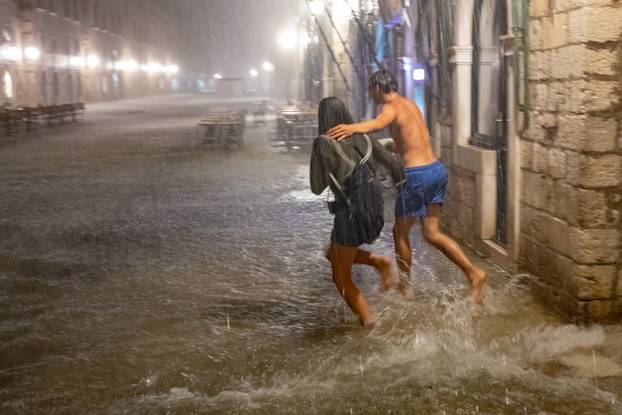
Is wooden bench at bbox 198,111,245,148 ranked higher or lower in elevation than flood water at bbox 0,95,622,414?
higher

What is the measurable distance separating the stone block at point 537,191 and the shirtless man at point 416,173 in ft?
2.41

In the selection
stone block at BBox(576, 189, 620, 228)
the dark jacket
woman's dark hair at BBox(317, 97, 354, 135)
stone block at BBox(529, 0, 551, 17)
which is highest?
stone block at BBox(529, 0, 551, 17)

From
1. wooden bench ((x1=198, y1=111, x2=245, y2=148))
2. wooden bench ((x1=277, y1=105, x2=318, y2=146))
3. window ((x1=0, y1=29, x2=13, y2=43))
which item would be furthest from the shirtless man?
window ((x1=0, y1=29, x2=13, y2=43))

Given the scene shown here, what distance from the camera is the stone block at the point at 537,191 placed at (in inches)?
217

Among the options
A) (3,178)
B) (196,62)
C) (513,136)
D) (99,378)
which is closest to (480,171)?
(513,136)

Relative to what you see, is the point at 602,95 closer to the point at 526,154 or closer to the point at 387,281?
the point at 526,154

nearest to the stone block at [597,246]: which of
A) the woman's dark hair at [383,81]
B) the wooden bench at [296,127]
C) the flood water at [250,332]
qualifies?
the flood water at [250,332]

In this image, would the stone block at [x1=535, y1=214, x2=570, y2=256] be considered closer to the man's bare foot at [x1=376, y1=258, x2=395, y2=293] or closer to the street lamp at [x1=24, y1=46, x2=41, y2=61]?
the man's bare foot at [x1=376, y1=258, x2=395, y2=293]

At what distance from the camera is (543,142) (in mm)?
5586

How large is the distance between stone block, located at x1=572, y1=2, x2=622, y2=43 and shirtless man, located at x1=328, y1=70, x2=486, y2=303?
4.33 ft

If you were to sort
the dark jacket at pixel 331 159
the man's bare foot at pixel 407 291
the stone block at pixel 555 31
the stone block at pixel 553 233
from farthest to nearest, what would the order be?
1. the man's bare foot at pixel 407 291
2. the stone block at pixel 553 233
3. the stone block at pixel 555 31
4. the dark jacket at pixel 331 159

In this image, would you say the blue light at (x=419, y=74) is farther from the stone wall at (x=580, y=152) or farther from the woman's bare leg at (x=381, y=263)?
the woman's bare leg at (x=381, y=263)

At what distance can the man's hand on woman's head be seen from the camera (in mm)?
4727

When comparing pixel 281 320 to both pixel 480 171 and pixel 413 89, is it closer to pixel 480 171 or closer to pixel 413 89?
pixel 480 171
